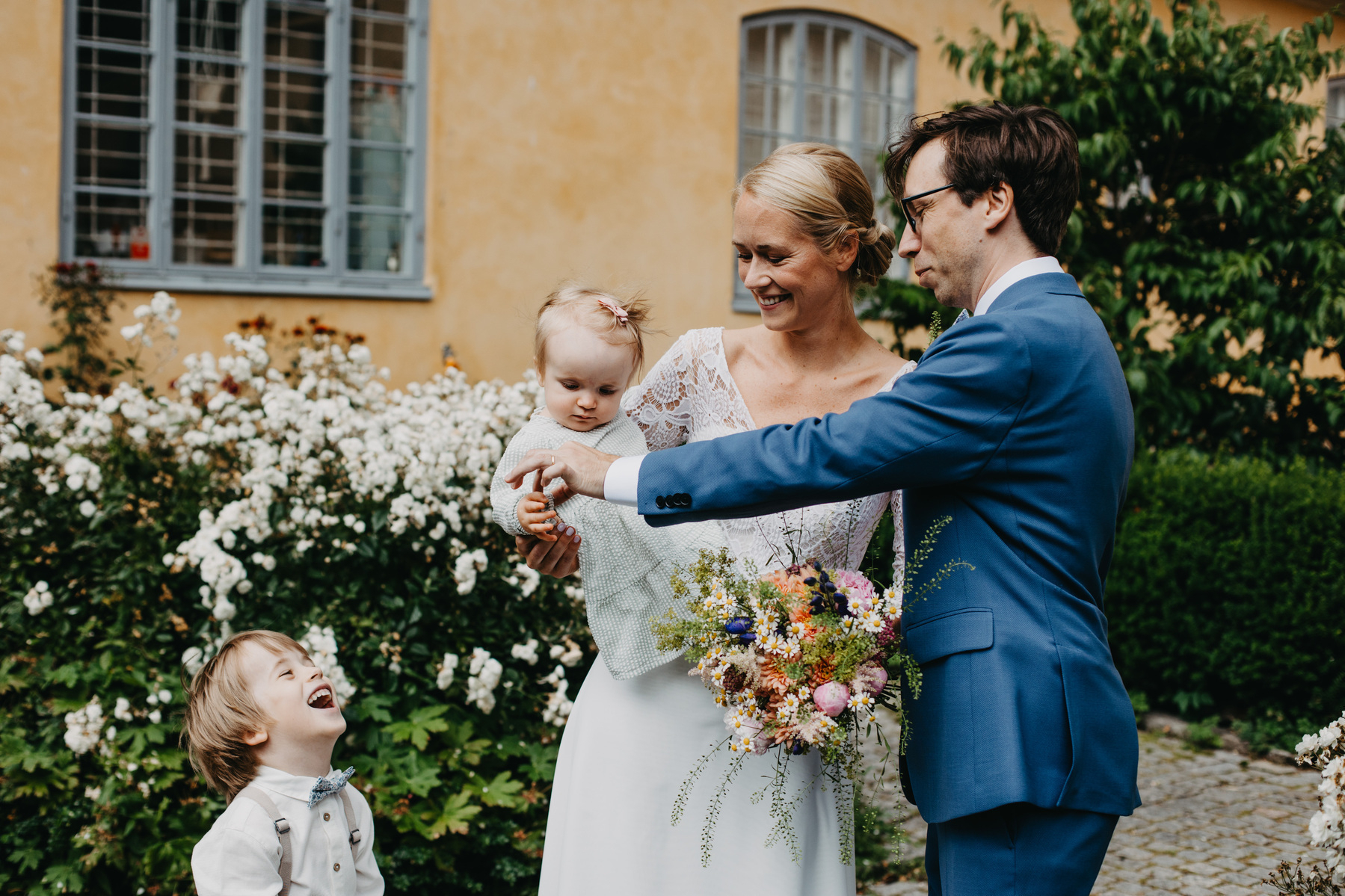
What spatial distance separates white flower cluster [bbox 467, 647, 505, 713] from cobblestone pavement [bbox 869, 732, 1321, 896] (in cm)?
173

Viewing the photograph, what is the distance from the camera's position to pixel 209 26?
26.3 ft

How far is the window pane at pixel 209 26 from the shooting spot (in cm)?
795

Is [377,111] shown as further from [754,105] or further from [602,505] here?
[602,505]

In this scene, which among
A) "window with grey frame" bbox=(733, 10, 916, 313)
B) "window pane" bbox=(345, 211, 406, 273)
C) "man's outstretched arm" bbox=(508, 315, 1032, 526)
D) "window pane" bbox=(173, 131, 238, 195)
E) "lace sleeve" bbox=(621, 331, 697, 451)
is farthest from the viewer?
"window with grey frame" bbox=(733, 10, 916, 313)

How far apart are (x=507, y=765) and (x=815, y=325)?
2436 mm

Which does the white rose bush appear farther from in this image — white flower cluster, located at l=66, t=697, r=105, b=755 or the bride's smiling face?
the bride's smiling face

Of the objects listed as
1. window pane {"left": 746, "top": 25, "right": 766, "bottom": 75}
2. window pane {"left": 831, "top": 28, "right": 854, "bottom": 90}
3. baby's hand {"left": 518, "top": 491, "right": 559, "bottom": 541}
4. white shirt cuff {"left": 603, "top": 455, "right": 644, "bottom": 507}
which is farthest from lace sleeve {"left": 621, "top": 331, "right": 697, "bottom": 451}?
window pane {"left": 831, "top": 28, "right": 854, "bottom": 90}

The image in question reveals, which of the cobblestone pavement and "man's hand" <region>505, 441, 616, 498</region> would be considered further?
the cobblestone pavement

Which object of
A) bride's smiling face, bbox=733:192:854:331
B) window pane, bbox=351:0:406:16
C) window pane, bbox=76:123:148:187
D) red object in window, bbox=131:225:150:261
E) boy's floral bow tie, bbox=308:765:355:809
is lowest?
boy's floral bow tie, bbox=308:765:355:809

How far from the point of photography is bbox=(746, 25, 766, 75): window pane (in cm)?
1009

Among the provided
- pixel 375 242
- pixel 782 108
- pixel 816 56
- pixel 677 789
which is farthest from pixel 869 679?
pixel 816 56

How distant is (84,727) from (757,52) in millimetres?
8319

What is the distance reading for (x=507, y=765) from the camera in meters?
4.21

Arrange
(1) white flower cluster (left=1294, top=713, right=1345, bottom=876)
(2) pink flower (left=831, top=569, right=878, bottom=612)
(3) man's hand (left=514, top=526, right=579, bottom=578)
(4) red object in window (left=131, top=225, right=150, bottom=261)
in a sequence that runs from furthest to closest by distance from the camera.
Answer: (4) red object in window (left=131, top=225, right=150, bottom=261)
(3) man's hand (left=514, top=526, right=579, bottom=578)
(1) white flower cluster (left=1294, top=713, right=1345, bottom=876)
(2) pink flower (left=831, top=569, right=878, bottom=612)
